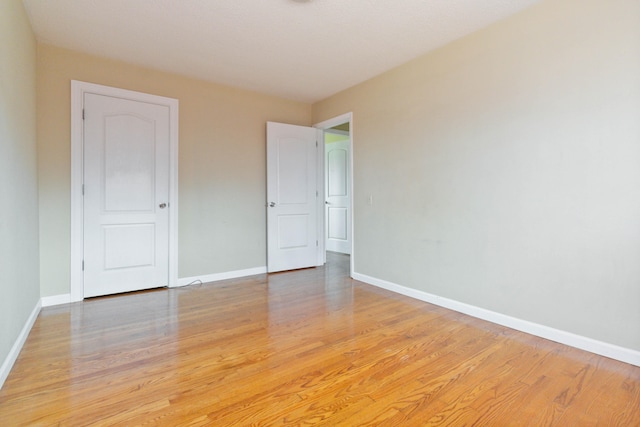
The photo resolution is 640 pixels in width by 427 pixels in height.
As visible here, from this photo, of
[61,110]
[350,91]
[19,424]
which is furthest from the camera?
[350,91]

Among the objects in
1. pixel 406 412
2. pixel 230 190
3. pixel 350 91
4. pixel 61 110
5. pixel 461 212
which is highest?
pixel 350 91

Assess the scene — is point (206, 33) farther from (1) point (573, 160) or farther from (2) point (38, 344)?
(1) point (573, 160)

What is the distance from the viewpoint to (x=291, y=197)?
4.38 metres

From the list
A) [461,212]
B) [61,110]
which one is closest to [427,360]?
[461,212]

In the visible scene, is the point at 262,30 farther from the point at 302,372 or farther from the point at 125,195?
the point at 302,372

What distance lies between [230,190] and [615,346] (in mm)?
3727

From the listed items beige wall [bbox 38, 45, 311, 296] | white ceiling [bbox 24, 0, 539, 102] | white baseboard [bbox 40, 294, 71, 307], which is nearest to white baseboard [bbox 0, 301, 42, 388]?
white baseboard [bbox 40, 294, 71, 307]

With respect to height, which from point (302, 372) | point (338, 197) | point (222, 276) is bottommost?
point (302, 372)

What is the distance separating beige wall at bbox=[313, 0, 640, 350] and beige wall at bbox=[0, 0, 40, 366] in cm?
300

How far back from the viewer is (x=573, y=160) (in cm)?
210

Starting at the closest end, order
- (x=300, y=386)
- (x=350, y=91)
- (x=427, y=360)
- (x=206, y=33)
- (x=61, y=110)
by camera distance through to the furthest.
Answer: (x=300, y=386), (x=427, y=360), (x=206, y=33), (x=61, y=110), (x=350, y=91)

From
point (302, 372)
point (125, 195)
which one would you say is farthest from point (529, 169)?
point (125, 195)

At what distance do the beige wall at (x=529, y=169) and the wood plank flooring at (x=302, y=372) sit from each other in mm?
350

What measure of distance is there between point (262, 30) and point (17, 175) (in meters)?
2.04
